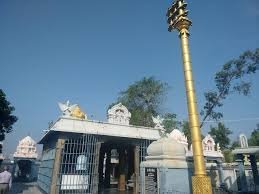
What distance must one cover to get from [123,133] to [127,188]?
5.48 m

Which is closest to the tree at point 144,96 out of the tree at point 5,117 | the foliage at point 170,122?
the foliage at point 170,122

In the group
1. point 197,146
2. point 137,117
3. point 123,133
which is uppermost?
point 137,117

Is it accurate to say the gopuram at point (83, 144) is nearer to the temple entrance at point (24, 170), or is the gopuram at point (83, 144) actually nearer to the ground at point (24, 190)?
the ground at point (24, 190)

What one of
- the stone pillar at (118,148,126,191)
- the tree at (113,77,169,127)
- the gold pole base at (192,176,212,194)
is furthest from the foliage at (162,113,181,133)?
the gold pole base at (192,176,212,194)

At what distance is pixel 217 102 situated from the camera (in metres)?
30.3

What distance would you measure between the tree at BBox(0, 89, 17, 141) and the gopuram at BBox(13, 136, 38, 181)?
9686 mm

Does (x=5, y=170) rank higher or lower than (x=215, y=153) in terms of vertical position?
lower

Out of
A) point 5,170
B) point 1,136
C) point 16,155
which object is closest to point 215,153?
point 5,170

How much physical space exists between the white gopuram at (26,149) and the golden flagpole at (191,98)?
29.3m

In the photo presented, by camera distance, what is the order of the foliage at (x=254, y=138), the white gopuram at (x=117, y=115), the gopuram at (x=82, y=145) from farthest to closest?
the foliage at (x=254, y=138), the white gopuram at (x=117, y=115), the gopuram at (x=82, y=145)

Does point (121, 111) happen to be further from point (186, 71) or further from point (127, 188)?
point (186, 71)

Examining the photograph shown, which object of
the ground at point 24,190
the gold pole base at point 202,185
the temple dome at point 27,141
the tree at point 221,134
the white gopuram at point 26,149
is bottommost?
the ground at point 24,190

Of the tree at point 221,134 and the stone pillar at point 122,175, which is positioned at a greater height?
the tree at point 221,134

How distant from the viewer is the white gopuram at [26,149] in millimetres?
31453
